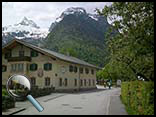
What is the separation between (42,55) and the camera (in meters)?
41.8

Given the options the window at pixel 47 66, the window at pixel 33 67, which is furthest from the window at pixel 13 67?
the window at pixel 47 66

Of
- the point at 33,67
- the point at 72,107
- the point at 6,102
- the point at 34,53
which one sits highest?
the point at 34,53

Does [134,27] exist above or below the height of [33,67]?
below

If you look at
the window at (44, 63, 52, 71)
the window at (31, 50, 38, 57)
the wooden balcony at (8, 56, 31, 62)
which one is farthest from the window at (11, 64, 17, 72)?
the window at (44, 63, 52, 71)

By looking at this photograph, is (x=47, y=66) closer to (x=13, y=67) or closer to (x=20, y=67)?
(x=20, y=67)

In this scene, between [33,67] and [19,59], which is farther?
[33,67]

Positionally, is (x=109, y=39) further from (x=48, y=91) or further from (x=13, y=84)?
(x=48, y=91)

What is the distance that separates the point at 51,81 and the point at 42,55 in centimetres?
455

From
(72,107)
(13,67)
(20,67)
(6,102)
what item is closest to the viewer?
(6,102)

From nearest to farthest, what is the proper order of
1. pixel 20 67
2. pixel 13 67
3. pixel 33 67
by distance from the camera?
pixel 20 67, pixel 33 67, pixel 13 67

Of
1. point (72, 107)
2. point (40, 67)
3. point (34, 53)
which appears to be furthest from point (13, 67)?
point (72, 107)

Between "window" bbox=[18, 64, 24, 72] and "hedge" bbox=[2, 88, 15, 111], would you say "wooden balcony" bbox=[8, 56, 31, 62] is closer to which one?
"window" bbox=[18, 64, 24, 72]

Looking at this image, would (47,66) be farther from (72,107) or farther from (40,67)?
(72,107)

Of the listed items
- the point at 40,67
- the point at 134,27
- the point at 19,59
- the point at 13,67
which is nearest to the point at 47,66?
the point at 40,67
